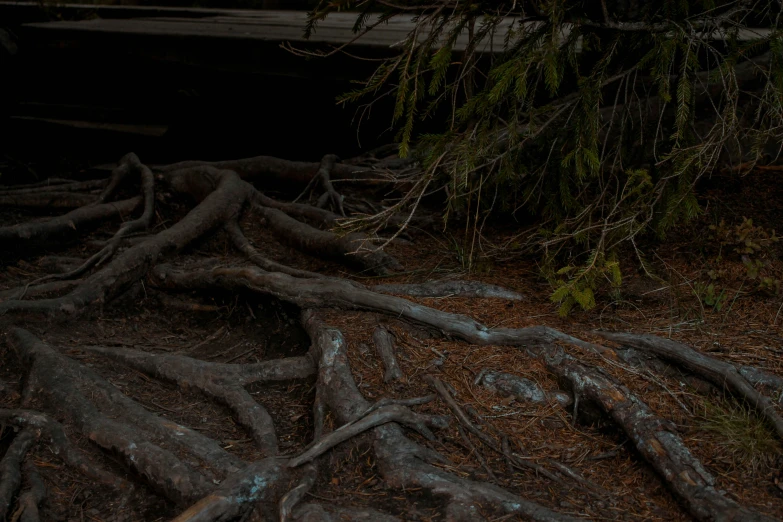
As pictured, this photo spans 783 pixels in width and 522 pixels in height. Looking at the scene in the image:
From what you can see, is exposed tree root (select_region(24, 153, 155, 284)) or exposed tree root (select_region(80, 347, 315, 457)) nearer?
exposed tree root (select_region(80, 347, 315, 457))

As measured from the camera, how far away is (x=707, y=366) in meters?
3.59

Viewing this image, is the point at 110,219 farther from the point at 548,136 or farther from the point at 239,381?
the point at 548,136

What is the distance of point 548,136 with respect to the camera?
16.1 feet

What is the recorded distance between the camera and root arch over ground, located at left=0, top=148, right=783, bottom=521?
3.12 metres

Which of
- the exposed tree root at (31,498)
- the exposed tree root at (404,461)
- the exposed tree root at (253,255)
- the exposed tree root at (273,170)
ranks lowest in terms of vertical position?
the exposed tree root at (31,498)

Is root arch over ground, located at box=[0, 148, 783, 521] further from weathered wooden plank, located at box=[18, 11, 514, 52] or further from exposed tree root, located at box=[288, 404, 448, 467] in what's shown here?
weathered wooden plank, located at box=[18, 11, 514, 52]

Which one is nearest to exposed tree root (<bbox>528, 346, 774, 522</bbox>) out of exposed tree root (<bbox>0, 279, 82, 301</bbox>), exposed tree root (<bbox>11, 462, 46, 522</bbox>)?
exposed tree root (<bbox>11, 462, 46, 522</bbox>)

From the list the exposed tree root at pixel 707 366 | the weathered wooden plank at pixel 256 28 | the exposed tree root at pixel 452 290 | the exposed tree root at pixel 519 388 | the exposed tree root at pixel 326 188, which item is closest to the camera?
the exposed tree root at pixel 707 366

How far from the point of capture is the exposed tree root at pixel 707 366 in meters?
3.37

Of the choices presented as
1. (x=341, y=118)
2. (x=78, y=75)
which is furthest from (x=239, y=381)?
(x=78, y=75)

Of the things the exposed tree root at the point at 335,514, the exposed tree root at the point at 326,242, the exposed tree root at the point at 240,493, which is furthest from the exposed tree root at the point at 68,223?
the exposed tree root at the point at 335,514

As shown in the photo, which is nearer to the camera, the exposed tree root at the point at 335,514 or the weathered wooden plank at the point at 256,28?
the exposed tree root at the point at 335,514

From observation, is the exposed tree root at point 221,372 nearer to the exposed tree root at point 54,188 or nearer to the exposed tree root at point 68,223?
the exposed tree root at point 68,223

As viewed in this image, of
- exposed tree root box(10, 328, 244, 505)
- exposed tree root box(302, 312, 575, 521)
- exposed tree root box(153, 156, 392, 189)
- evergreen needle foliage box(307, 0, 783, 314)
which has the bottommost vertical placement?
exposed tree root box(10, 328, 244, 505)
